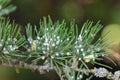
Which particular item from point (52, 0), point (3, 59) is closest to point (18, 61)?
point (3, 59)

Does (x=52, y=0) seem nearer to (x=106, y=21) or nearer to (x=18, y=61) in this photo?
(x=106, y=21)

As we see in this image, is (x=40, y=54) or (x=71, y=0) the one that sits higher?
(x=71, y=0)

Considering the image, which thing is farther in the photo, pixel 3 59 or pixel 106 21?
pixel 106 21

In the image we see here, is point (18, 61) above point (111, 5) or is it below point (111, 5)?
below

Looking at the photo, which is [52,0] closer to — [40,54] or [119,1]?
[119,1]

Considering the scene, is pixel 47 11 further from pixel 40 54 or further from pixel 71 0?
pixel 40 54

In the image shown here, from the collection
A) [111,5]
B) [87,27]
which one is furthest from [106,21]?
[87,27]

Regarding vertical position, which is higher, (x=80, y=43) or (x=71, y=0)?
(x=71, y=0)

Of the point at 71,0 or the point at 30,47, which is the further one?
the point at 71,0

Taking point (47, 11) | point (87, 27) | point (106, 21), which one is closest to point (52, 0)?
point (47, 11)
